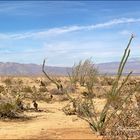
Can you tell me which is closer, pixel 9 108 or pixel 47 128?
pixel 47 128

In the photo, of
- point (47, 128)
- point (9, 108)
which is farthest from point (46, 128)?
point (9, 108)

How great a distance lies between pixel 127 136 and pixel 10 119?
5.72 metres

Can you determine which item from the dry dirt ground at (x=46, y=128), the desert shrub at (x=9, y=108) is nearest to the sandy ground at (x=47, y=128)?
the dry dirt ground at (x=46, y=128)

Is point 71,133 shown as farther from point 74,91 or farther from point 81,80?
point 81,80

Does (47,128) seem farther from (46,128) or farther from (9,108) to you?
(9,108)

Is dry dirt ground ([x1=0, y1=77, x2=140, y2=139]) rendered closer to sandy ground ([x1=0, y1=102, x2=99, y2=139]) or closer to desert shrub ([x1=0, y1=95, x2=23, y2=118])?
sandy ground ([x1=0, y1=102, x2=99, y2=139])

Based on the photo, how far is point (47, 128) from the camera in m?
13.0

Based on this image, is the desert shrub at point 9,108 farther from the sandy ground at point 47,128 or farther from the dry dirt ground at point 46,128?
the sandy ground at point 47,128

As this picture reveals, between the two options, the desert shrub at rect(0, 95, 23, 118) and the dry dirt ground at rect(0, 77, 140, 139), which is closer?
the dry dirt ground at rect(0, 77, 140, 139)

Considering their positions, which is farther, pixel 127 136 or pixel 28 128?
pixel 28 128

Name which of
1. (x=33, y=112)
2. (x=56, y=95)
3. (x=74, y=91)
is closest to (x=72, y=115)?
(x=33, y=112)

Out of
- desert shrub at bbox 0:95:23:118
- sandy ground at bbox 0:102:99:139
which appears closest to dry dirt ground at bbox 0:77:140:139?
sandy ground at bbox 0:102:99:139

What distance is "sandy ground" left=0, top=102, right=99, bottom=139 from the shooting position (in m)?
11.5

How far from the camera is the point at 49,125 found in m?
13.7
